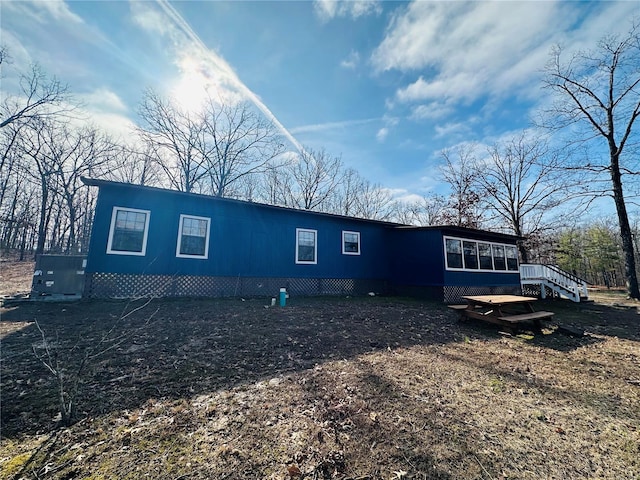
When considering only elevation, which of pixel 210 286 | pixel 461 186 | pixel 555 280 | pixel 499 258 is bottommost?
pixel 210 286

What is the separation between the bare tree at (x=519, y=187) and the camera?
19812mm

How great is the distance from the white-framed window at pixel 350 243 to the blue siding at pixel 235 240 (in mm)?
263

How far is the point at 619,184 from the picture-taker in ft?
48.0

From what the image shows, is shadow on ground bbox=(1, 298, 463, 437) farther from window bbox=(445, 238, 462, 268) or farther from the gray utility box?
window bbox=(445, 238, 462, 268)

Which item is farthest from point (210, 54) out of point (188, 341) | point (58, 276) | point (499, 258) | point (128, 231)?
point (499, 258)

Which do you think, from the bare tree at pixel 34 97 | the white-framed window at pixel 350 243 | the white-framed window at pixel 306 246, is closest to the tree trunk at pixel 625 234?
the white-framed window at pixel 350 243

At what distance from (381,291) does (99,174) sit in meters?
25.3

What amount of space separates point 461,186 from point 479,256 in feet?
37.2

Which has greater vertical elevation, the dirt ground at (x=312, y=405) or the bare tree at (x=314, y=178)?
the bare tree at (x=314, y=178)

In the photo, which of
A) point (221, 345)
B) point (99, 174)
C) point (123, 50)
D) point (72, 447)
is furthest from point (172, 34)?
point (99, 174)

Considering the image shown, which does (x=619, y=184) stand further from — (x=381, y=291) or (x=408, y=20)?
(x=408, y=20)

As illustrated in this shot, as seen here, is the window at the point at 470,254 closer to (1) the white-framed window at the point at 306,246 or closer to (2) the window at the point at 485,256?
(2) the window at the point at 485,256

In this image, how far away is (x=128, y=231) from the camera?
30.3 ft

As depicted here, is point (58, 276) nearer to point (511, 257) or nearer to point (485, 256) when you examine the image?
point (485, 256)
